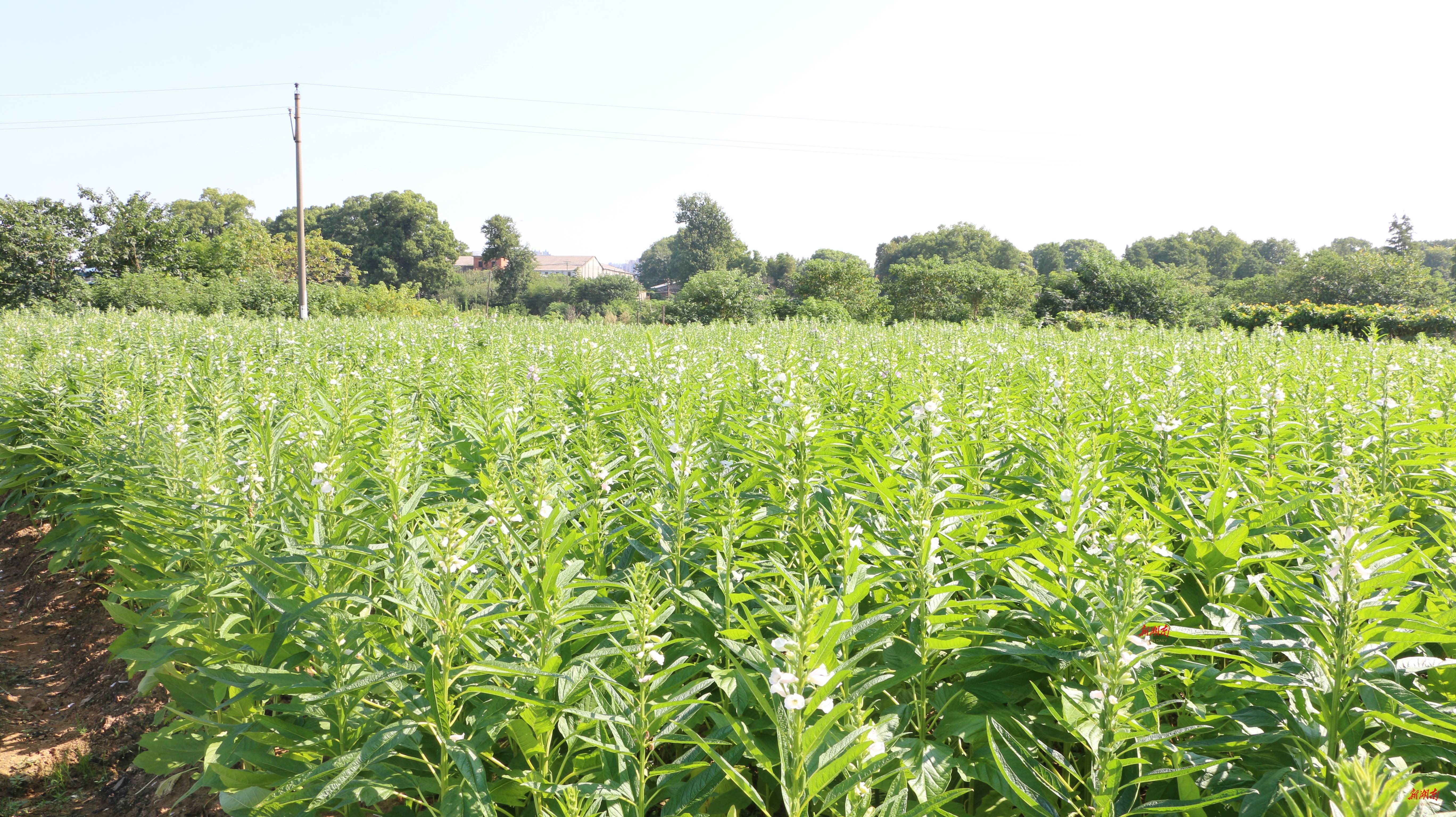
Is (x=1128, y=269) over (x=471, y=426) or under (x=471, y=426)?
over

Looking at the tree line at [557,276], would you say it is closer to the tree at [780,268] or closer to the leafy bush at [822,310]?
the leafy bush at [822,310]

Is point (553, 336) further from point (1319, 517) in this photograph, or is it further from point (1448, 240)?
point (1448, 240)

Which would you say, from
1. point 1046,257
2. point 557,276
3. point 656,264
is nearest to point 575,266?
point 656,264

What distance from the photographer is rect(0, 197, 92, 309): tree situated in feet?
101

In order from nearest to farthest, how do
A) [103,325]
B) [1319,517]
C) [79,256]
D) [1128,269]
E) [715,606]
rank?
[715,606] → [1319,517] → [103,325] → [79,256] → [1128,269]

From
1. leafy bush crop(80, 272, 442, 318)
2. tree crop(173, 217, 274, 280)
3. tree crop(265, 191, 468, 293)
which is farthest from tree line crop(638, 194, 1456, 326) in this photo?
tree crop(265, 191, 468, 293)

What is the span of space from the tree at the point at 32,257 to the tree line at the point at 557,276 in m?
0.06

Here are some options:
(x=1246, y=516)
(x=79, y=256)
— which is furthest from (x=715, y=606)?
(x=79, y=256)

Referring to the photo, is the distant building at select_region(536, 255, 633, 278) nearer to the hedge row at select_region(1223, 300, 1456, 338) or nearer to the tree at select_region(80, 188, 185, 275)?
the tree at select_region(80, 188, 185, 275)

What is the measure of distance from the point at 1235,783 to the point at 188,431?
492 cm

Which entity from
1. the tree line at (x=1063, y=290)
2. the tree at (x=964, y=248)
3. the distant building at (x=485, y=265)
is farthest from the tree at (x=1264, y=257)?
the distant building at (x=485, y=265)

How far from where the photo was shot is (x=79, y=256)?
33.1m

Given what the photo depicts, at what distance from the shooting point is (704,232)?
85.2m

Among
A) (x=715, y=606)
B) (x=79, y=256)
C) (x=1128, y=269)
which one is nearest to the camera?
(x=715, y=606)
